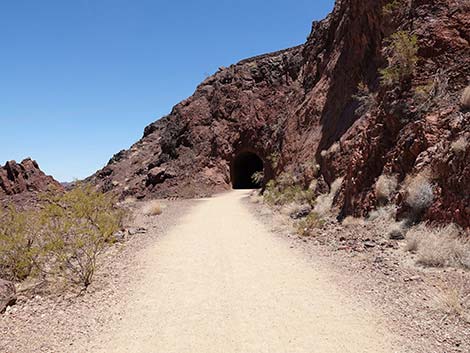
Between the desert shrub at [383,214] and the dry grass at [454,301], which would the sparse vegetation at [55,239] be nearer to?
the dry grass at [454,301]

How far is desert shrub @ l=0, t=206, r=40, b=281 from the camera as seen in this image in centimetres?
737

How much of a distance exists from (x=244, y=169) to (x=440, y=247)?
38211mm

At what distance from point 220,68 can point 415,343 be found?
43654 mm

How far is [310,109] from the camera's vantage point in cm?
2316

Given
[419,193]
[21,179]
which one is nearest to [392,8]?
[419,193]

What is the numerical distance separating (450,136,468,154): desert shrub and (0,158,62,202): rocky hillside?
58.1 feet

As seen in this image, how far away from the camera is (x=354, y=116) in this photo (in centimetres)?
1688

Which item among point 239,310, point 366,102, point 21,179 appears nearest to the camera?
point 239,310

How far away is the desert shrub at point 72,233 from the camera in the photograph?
718cm

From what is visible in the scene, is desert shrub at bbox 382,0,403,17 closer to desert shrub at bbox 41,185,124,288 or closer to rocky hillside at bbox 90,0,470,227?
rocky hillside at bbox 90,0,470,227

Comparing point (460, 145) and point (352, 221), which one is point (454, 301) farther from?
point (352, 221)

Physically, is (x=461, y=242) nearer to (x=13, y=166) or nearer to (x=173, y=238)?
(x=173, y=238)

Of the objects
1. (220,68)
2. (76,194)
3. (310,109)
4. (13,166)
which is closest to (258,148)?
(220,68)

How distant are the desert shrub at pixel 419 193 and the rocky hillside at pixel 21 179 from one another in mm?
16717
